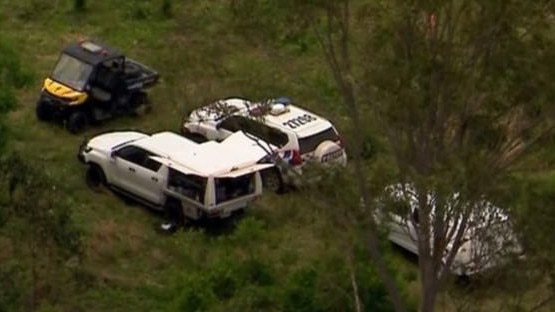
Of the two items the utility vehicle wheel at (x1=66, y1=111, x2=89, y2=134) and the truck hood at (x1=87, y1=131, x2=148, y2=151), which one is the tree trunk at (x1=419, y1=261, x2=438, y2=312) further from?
the utility vehicle wheel at (x1=66, y1=111, x2=89, y2=134)

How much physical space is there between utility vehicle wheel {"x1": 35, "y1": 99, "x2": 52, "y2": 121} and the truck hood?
1696 millimetres

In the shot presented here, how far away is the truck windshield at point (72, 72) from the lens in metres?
24.8

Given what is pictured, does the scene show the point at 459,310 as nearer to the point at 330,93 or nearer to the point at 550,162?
the point at 550,162

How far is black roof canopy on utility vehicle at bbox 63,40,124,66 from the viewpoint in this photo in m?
24.8

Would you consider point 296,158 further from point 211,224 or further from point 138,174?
point 138,174

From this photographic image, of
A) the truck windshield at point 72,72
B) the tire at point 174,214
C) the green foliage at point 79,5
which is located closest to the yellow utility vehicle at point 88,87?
the truck windshield at point 72,72

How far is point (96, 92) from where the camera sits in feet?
81.6

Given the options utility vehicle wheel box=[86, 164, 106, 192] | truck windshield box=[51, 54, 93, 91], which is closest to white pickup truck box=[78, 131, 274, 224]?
utility vehicle wheel box=[86, 164, 106, 192]

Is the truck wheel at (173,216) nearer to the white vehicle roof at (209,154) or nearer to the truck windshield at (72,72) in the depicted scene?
the white vehicle roof at (209,154)

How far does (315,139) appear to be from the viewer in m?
23.0

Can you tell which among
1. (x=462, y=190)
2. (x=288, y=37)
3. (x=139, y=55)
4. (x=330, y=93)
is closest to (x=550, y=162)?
(x=462, y=190)

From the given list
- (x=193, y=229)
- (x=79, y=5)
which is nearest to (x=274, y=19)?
(x=193, y=229)

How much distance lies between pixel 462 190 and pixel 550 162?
1683 millimetres

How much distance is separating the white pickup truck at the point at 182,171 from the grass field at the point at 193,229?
339mm
